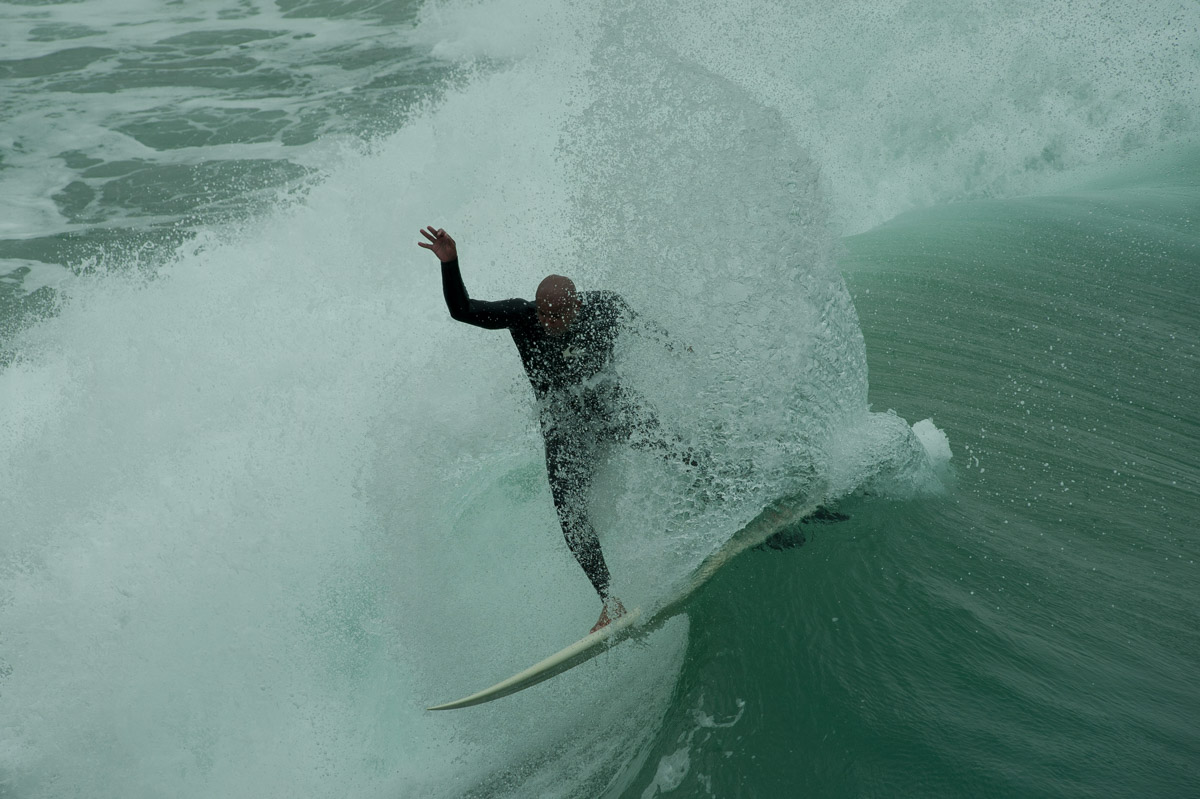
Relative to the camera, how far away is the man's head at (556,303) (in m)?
3.05

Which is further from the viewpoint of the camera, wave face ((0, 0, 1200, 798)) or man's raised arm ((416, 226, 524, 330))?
wave face ((0, 0, 1200, 798))

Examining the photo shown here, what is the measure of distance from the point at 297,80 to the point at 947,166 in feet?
33.1

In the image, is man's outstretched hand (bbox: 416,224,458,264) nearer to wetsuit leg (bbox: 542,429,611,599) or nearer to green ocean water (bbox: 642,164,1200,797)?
wetsuit leg (bbox: 542,429,611,599)

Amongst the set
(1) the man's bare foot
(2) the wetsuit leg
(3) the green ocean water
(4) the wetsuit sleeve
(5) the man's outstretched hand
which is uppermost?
(5) the man's outstretched hand

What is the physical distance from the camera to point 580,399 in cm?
330

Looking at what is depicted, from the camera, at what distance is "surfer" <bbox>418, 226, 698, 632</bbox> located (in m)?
3.12

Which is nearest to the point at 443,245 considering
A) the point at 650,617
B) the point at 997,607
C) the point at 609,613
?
the point at 609,613

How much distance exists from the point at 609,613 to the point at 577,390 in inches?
38.7

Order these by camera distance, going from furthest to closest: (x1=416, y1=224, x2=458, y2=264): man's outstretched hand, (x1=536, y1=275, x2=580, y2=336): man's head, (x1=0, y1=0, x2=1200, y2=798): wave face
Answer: (x1=0, y1=0, x2=1200, y2=798): wave face → (x1=536, y1=275, x2=580, y2=336): man's head → (x1=416, y1=224, x2=458, y2=264): man's outstretched hand

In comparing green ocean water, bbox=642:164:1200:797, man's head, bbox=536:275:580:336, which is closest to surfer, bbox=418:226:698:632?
man's head, bbox=536:275:580:336

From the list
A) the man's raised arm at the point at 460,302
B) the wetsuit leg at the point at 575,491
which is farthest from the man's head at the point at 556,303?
the wetsuit leg at the point at 575,491

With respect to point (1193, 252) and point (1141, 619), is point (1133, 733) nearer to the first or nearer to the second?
point (1141, 619)

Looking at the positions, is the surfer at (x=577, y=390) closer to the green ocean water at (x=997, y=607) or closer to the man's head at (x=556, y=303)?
the man's head at (x=556, y=303)

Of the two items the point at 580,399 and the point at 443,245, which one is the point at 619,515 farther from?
the point at 443,245
